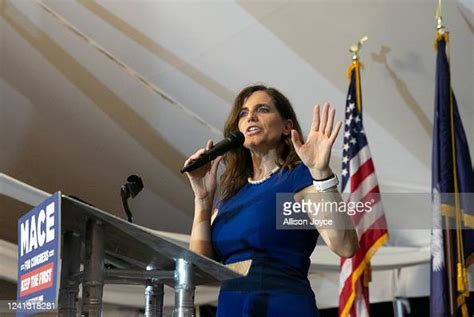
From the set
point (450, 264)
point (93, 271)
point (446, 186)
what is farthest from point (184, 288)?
point (446, 186)

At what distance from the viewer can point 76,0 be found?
3672 mm

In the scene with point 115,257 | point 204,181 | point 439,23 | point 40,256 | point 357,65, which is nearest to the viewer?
point 40,256

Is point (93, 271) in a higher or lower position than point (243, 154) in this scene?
lower

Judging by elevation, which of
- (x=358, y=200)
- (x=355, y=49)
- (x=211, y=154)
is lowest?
(x=211, y=154)

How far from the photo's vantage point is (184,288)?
121 cm

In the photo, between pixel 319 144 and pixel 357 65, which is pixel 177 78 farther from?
pixel 319 144

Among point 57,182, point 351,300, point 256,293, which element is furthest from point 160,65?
point 256,293

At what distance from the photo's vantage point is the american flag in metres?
3.33

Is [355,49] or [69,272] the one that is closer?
[69,272]

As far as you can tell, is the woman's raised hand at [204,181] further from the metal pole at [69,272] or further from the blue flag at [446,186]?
the blue flag at [446,186]

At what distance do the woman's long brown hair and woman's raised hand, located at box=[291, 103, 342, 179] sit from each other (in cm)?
12

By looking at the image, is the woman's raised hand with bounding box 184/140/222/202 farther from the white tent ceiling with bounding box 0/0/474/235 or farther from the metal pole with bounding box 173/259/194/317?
the white tent ceiling with bounding box 0/0/474/235

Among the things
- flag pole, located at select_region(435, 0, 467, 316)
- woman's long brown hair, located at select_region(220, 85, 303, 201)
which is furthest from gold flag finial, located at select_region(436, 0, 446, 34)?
woman's long brown hair, located at select_region(220, 85, 303, 201)

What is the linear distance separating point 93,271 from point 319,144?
22.9 inches
